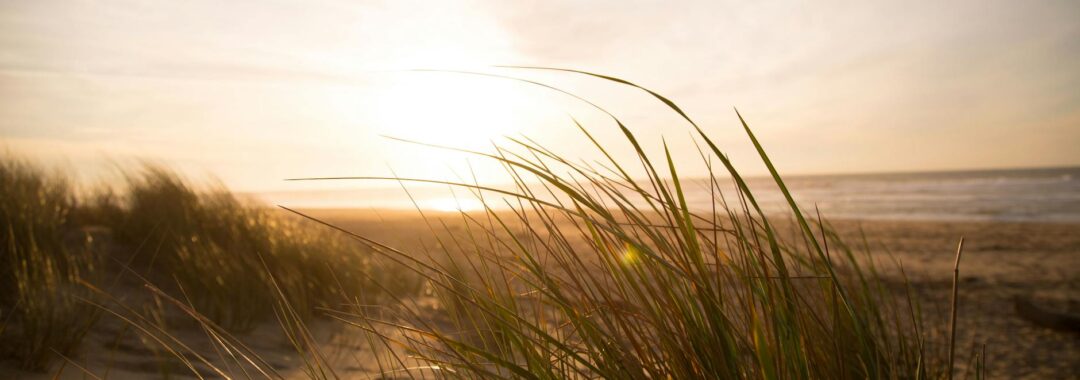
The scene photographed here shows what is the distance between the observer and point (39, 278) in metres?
2.57

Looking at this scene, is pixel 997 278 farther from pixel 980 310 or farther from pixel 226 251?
pixel 226 251

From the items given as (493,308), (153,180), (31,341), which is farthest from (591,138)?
(153,180)

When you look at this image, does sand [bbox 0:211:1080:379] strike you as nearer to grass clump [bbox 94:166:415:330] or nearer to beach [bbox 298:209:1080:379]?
beach [bbox 298:209:1080:379]

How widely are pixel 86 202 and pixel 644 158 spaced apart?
18.4 feet

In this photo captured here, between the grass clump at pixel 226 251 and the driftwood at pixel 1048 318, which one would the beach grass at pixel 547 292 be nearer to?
the grass clump at pixel 226 251

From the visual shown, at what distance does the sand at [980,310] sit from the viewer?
7.90 feet

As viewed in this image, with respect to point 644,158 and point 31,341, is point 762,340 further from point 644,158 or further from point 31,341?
point 31,341

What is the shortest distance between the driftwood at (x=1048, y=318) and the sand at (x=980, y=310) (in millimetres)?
47

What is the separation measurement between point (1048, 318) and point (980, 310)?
25.9 inches

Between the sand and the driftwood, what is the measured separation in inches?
1.8

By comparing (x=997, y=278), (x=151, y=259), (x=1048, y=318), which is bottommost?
(x=997, y=278)

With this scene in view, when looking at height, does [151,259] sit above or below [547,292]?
below

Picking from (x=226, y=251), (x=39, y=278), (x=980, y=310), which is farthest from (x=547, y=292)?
(x=980, y=310)

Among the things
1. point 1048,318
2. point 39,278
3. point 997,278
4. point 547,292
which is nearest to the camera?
point 547,292
